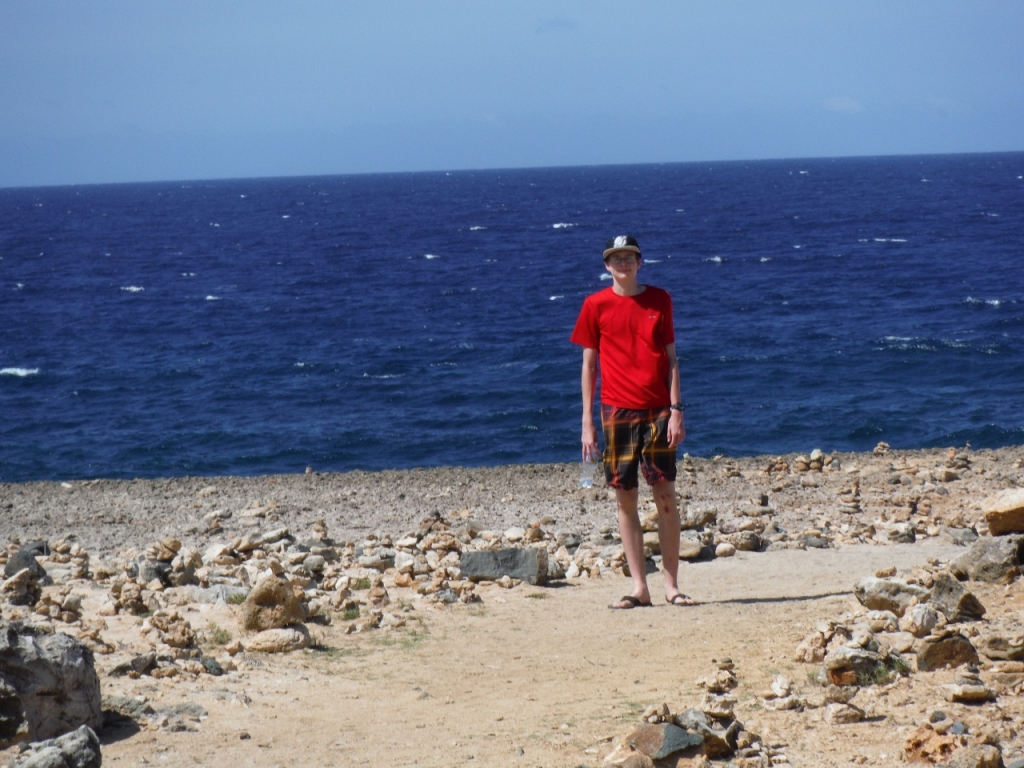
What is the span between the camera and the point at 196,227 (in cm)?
9925

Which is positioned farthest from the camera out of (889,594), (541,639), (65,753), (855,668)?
(541,639)

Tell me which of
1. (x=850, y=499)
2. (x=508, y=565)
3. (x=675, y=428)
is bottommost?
(x=850, y=499)

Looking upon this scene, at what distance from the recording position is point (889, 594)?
21.2 feet

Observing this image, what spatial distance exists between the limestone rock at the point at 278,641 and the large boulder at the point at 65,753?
6.86 feet

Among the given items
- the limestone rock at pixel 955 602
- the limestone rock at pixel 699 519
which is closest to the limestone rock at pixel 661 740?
the limestone rock at pixel 955 602

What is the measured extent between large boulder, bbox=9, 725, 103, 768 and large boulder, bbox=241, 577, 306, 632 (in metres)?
2.40

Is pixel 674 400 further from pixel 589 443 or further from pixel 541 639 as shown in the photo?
pixel 541 639

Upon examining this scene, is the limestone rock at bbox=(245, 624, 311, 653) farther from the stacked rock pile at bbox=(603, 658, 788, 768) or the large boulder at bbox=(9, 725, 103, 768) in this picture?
the stacked rock pile at bbox=(603, 658, 788, 768)

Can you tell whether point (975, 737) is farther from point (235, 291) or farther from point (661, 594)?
point (235, 291)

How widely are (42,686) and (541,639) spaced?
2.79 m

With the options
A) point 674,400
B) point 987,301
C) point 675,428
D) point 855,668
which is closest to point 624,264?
point 674,400

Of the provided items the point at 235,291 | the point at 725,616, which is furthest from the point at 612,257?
the point at 235,291

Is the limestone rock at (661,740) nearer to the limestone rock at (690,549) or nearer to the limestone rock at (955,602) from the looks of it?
the limestone rock at (955,602)

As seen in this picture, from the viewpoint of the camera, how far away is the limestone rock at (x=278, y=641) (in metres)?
6.73
